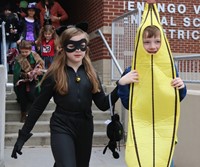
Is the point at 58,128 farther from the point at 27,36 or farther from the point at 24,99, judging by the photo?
the point at 27,36

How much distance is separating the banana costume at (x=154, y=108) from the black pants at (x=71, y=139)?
1.66ft

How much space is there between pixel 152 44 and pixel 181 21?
21.6 ft

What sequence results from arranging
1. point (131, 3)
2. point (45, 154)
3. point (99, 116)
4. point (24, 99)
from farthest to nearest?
point (131, 3) → point (99, 116) → point (24, 99) → point (45, 154)

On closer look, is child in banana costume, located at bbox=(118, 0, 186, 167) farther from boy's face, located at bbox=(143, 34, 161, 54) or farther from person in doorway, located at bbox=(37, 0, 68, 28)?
person in doorway, located at bbox=(37, 0, 68, 28)

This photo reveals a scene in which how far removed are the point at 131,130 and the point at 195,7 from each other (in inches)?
275

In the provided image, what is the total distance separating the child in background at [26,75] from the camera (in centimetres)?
696

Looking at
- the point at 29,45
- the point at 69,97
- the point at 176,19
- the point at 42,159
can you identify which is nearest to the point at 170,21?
the point at 176,19

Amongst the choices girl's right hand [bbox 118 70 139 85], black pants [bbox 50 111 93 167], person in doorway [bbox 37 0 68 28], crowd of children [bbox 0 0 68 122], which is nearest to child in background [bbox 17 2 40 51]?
crowd of children [bbox 0 0 68 122]

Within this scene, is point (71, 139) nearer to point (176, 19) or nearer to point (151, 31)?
point (151, 31)

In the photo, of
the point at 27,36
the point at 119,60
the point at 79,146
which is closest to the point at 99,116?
the point at 119,60

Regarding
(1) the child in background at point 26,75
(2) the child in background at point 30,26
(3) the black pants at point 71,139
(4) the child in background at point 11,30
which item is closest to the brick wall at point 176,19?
(2) the child in background at point 30,26

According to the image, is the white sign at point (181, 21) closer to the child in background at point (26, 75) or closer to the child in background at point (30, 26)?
the child in background at point (30, 26)

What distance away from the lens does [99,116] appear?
7613 mm

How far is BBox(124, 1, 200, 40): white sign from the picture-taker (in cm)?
942
